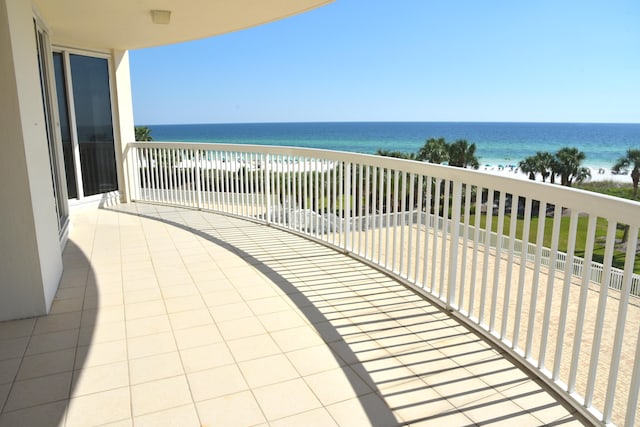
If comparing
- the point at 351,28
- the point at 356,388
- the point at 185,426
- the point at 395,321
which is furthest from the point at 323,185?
the point at 351,28

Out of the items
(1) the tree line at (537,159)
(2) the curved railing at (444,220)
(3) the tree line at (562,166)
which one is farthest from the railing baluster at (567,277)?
(3) the tree line at (562,166)

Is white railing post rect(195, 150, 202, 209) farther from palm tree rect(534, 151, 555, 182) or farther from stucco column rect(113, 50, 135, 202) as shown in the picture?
palm tree rect(534, 151, 555, 182)

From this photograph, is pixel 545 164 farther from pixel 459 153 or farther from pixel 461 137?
pixel 461 137

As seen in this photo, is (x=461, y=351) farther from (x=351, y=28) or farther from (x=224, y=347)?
(x=351, y=28)

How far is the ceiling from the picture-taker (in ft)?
14.1

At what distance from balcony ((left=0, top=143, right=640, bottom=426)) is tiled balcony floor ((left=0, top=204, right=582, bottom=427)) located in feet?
0.03

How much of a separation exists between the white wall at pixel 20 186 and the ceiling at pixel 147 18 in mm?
1466

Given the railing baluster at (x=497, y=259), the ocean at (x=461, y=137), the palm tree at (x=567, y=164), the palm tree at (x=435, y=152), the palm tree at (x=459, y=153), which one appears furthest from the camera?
the ocean at (x=461, y=137)

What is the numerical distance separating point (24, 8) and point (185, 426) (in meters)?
3.07

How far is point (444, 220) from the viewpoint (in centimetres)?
288

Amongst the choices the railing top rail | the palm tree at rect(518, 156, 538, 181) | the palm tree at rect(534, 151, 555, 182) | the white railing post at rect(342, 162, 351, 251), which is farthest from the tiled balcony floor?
the palm tree at rect(518, 156, 538, 181)

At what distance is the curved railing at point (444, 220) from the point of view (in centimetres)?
178

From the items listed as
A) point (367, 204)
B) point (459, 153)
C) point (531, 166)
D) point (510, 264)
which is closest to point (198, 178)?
point (367, 204)

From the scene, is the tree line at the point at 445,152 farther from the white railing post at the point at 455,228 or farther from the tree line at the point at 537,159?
the white railing post at the point at 455,228
